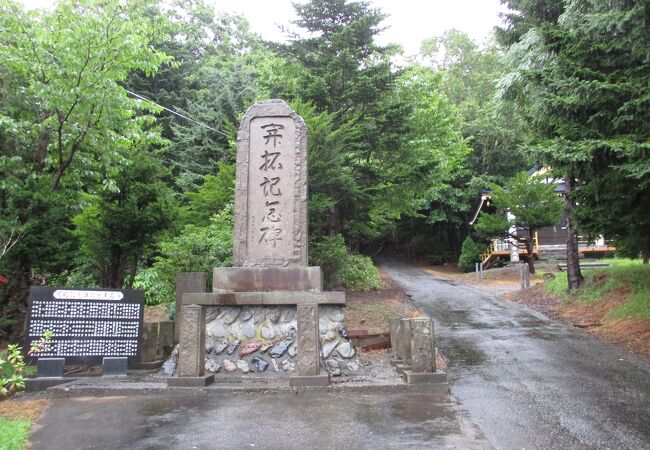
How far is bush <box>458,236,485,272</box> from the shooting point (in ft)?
104

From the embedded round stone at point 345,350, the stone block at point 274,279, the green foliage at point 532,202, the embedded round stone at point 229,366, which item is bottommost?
the embedded round stone at point 229,366

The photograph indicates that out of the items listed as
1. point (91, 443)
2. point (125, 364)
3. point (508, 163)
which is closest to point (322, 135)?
point (125, 364)

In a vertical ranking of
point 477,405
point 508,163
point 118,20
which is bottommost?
point 477,405

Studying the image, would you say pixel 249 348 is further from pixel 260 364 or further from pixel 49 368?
pixel 49 368

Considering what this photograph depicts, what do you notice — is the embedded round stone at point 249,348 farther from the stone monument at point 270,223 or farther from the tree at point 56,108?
the tree at point 56,108

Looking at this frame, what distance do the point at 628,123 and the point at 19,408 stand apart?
887 cm

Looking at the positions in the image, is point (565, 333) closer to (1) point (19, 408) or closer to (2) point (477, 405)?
(2) point (477, 405)

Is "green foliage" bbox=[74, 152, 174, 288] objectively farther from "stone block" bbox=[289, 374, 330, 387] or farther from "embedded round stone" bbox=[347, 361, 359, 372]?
"stone block" bbox=[289, 374, 330, 387]

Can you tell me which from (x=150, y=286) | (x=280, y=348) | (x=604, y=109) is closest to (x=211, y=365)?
(x=280, y=348)

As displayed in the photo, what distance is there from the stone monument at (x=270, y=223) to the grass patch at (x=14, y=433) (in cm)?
277

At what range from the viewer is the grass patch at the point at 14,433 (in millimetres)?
4429

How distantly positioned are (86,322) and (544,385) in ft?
21.6

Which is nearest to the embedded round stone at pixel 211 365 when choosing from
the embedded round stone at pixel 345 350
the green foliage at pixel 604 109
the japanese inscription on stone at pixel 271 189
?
the japanese inscription on stone at pixel 271 189

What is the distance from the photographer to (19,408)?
5898mm
